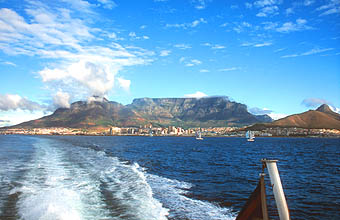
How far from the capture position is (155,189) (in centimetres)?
2608

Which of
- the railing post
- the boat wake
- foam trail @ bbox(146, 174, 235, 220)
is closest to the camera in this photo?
the railing post

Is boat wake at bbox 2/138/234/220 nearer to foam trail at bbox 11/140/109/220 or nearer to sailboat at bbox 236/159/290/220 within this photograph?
foam trail at bbox 11/140/109/220

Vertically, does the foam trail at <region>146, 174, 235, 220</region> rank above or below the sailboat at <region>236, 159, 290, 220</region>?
below

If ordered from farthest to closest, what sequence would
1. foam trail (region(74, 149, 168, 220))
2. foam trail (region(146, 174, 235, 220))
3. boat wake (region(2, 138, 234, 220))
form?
foam trail (region(146, 174, 235, 220)), foam trail (region(74, 149, 168, 220)), boat wake (region(2, 138, 234, 220))

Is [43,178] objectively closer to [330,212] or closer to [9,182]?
[9,182]

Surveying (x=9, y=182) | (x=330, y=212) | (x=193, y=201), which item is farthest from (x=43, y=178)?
(x=330, y=212)

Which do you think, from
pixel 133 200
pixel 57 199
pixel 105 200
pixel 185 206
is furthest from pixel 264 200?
pixel 57 199

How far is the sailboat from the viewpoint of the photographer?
6.54 m

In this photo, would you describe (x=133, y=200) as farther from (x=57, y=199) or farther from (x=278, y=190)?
(x=278, y=190)

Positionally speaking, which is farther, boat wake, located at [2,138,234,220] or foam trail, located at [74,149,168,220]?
foam trail, located at [74,149,168,220]

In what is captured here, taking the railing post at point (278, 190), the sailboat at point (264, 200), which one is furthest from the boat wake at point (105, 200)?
the railing post at point (278, 190)

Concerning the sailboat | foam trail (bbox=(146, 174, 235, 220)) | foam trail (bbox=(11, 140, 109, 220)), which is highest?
the sailboat

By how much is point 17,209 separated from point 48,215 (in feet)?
10.4

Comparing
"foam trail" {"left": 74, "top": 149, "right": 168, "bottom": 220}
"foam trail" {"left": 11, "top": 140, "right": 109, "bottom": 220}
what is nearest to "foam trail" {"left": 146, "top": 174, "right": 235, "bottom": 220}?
"foam trail" {"left": 74, "top": 149, "right": 168, "bottom": 220}
